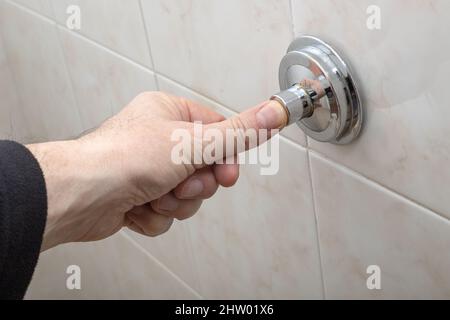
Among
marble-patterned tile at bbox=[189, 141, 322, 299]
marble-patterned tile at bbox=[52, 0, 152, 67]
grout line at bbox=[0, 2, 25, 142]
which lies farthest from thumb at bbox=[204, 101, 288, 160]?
grout line at bbox=[0, 2, 25, 142]

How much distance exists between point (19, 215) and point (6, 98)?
81 cm

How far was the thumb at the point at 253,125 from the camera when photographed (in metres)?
0.56

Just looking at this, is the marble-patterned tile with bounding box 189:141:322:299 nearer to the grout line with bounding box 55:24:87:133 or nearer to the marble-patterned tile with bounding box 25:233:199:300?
the marble-patterned tile with bounding box 25:233:199:300

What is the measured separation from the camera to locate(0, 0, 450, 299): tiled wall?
0.53 meters

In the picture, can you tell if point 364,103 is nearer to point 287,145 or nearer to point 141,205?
point 287,145

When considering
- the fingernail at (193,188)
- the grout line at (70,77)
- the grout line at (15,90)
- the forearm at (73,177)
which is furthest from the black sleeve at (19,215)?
the grout line at (15,90)

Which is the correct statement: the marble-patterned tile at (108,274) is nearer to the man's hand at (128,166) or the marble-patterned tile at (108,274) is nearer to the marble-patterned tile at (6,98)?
the marble-patterned tile at (6,98)

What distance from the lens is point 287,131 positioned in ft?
2.23

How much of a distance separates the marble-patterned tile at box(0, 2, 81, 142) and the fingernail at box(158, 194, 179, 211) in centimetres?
45

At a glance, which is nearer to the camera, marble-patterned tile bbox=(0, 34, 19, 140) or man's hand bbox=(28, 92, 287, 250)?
man's hand bbox=(28, 92, 287, 250)

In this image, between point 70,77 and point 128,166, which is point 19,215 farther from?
point 70,77

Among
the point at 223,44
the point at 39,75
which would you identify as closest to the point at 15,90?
the point at 39,75

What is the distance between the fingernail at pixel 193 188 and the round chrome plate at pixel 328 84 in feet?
0.37

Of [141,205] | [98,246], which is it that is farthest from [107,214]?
[98,246]
